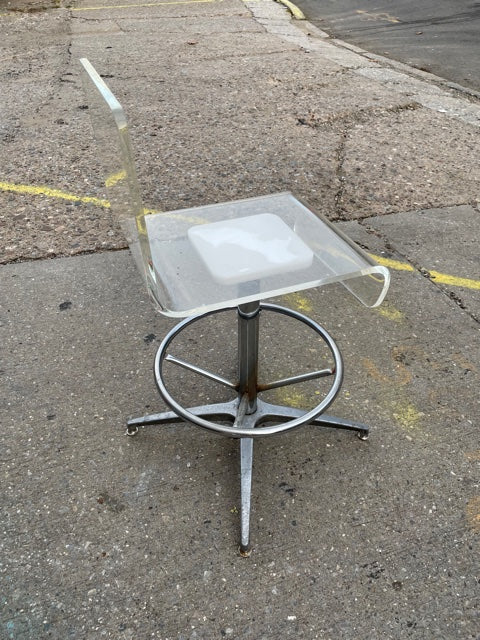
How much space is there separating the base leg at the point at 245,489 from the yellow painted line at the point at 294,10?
9670 millimetres

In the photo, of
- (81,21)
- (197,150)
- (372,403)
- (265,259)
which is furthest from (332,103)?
(81,21)

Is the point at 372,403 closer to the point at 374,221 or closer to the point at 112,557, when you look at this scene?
the point at 112,557

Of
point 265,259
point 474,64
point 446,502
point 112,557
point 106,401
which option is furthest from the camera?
point 474,64

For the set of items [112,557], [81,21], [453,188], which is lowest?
[112,557]

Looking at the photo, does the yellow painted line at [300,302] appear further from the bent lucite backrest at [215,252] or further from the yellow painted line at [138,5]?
the yellow painted line at [138,5]

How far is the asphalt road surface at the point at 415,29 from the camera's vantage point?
7160mm

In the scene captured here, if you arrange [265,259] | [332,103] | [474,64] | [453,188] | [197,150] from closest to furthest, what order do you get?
[265,259] < [453,188] < [197,150] < [332,103] < [474,64]

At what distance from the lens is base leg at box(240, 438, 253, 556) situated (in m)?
1.75

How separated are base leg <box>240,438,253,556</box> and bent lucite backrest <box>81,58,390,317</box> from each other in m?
0.62

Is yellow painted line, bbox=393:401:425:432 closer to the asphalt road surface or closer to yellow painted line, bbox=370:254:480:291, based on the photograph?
yellow painted line, bbox=370:254:480:291

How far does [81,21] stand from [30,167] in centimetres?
591

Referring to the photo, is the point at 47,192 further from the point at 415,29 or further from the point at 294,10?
the point at 294,10

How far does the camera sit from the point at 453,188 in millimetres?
3916

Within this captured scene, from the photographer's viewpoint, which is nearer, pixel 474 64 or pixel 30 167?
pixel 30 167
